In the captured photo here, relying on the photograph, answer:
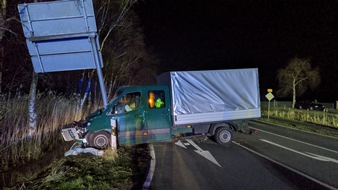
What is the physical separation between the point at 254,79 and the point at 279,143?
293 cm

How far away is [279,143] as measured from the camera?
1409 centimetres

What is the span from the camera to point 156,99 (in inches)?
484

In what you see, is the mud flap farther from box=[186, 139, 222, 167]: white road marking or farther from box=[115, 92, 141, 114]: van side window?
box=[115, 92, 141, 114]: van side window

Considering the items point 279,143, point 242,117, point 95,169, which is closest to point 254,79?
point 242,117

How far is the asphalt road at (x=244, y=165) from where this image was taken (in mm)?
7465

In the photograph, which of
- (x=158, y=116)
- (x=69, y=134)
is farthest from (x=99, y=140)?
(x=158, y=116)

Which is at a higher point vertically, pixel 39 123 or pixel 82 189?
pixel 39 123

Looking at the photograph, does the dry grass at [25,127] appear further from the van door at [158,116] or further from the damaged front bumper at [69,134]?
the van door at [158,116]

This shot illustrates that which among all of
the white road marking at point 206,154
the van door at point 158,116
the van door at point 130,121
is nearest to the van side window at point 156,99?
the van door at point 158,116

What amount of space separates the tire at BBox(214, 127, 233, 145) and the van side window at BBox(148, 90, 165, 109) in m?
2.64

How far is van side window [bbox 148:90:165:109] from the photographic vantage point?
1216 cm

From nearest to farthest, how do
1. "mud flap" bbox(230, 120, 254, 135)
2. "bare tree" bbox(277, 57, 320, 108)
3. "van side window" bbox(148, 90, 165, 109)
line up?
"van side window" bbox(148, 90, 165, 109)
"mud flap" bbox(230, 120, 254, 135)
"bare tree" bbox(277, 57, 320, 108)

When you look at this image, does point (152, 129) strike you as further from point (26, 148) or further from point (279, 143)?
point (279, 143)

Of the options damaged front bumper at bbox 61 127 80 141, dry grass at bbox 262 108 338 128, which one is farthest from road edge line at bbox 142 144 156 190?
dry grass at bbox 262 108 338 128
